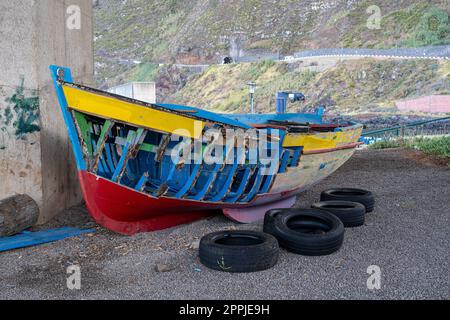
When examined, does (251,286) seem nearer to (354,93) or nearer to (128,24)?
(354,93)

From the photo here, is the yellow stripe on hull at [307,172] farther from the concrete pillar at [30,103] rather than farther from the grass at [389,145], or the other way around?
the grass at [389,145]

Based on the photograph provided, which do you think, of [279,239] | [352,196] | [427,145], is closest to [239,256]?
[279,239]

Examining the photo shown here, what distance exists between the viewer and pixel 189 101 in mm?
55375

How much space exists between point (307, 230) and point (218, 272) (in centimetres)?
168

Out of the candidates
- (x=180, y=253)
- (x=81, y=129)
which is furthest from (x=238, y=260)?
(x=81, y=129)

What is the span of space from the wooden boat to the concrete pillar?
3.86ft

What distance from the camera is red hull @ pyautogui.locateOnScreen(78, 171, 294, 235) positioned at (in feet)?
18.8

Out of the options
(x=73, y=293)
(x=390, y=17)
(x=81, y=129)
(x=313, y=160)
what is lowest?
(x=73, y=293)

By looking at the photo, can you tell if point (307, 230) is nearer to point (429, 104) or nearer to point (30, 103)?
point (30, 103)

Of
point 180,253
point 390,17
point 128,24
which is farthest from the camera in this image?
point 128,24

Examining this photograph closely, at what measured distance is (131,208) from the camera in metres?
5.94

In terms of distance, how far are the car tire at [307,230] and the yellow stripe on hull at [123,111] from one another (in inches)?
64.4

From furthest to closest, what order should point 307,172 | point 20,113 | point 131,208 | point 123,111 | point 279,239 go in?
point 307,172, point 20,113, point 131,208, point 279,239, point 123,111

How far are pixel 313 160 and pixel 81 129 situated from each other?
330 centimetres
